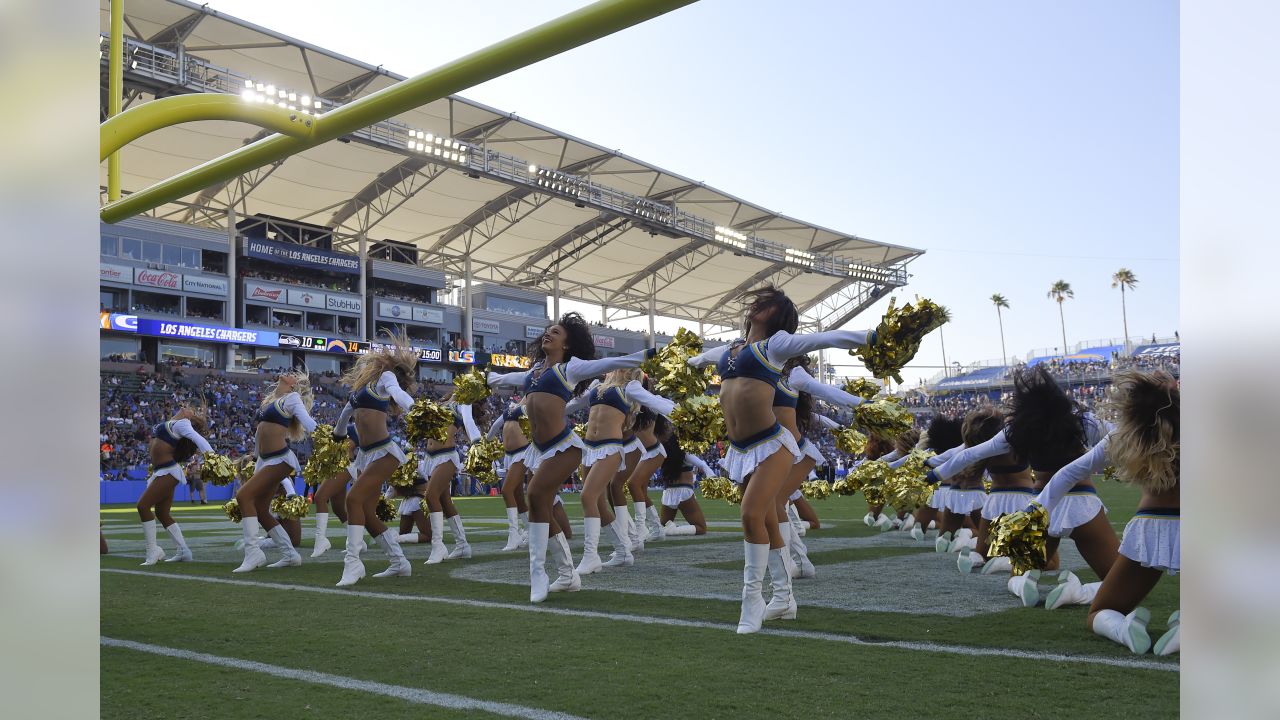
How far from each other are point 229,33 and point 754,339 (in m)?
27.3

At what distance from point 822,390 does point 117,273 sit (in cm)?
3903

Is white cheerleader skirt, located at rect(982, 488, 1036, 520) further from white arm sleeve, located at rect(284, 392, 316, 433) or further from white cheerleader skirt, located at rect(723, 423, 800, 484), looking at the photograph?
white arm sleeve, located at rect(284, 392, 316, 433)

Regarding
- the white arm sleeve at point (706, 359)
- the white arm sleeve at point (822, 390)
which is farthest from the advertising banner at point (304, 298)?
the white arm sleeve at point (706, 359)

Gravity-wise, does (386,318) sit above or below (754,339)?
above

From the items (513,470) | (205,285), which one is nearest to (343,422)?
(513,470)

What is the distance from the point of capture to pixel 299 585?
807 cm

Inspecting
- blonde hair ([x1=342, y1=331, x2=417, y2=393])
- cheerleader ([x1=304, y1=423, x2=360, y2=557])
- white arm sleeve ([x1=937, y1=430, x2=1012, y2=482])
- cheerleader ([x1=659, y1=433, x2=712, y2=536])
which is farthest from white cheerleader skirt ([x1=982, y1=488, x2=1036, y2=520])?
cheerleader ([x1=304, y1=423, x2=360, y2=557])

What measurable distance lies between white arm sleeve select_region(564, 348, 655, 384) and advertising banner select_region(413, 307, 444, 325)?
4181 cm

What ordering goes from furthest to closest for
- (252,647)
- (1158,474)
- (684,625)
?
(684,625) → (252,647) → (1158,474)

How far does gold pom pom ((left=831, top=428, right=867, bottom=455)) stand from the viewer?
5309 millimetres

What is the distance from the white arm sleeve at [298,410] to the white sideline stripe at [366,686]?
14.8ft

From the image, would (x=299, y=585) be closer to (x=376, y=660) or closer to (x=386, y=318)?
(x=376, y=660)

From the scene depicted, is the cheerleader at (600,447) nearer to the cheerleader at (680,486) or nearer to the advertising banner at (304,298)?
the cheerleader at (680,486)
